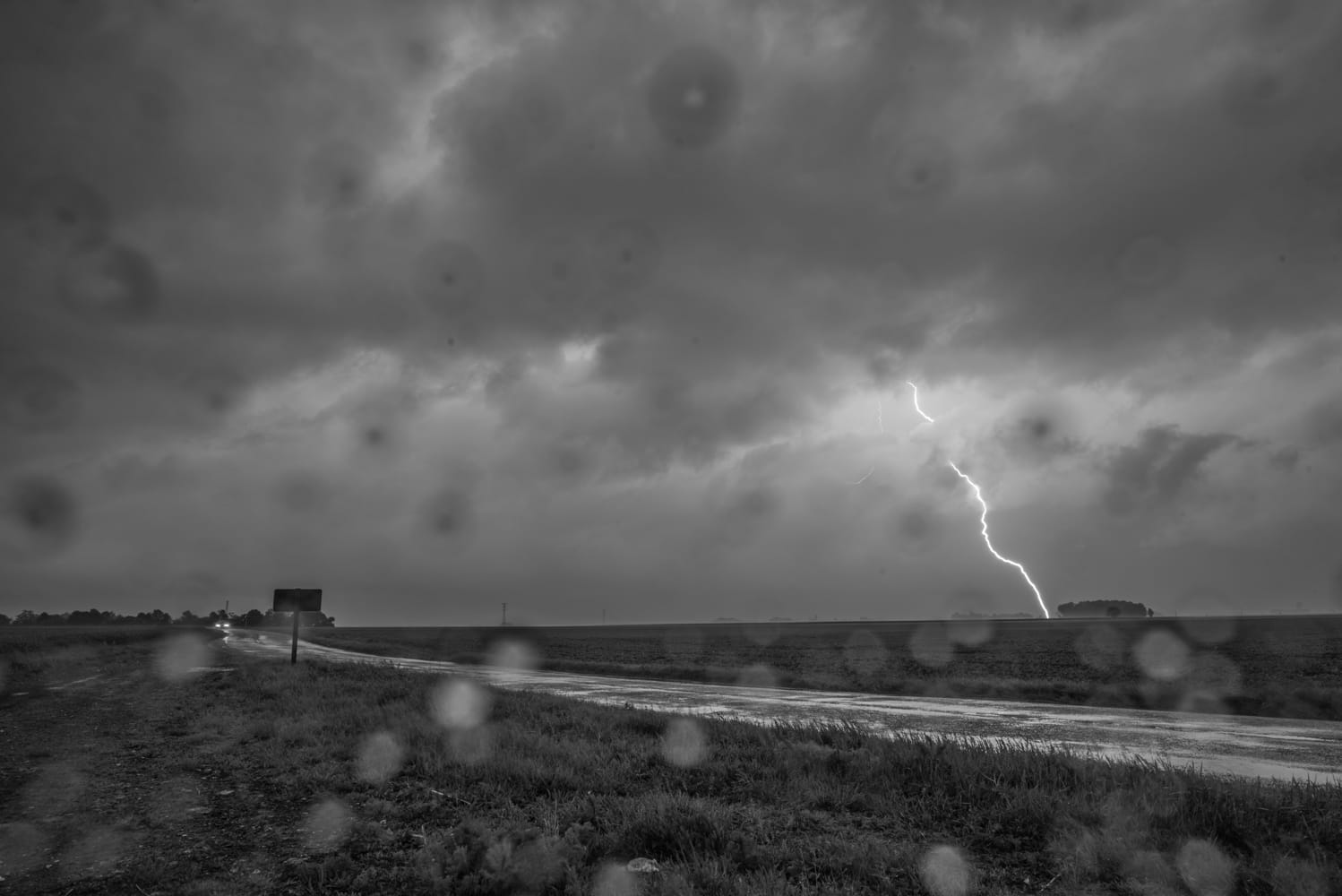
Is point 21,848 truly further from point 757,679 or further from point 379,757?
point 757,679

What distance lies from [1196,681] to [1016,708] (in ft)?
46.5

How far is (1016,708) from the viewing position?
19.7m

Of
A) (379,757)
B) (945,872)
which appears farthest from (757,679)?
(945,872)

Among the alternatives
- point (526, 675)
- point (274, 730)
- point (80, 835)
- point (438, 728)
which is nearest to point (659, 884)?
point (80, 835)

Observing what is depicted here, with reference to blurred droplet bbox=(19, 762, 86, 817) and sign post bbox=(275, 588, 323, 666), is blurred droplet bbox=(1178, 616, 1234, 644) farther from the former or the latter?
blurred droplet bbox=(19, 762, 86, 817)

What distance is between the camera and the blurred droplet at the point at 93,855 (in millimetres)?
6406

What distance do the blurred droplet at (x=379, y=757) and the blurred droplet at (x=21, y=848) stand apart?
3.33 metres

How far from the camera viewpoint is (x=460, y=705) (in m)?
16.8

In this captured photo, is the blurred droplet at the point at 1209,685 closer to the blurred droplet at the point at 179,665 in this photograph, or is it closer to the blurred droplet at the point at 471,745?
the blurred droplet at the point at 471,745

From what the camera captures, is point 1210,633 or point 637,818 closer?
point 637,818

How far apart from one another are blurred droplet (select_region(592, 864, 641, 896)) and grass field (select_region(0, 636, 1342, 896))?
1.1 inches

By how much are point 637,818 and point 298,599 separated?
25219mm

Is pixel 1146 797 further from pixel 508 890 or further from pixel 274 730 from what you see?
pixel 274 730

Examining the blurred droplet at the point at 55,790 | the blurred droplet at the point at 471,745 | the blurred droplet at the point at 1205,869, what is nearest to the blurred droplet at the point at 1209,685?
the blurred droplet at the point at 1205,869
